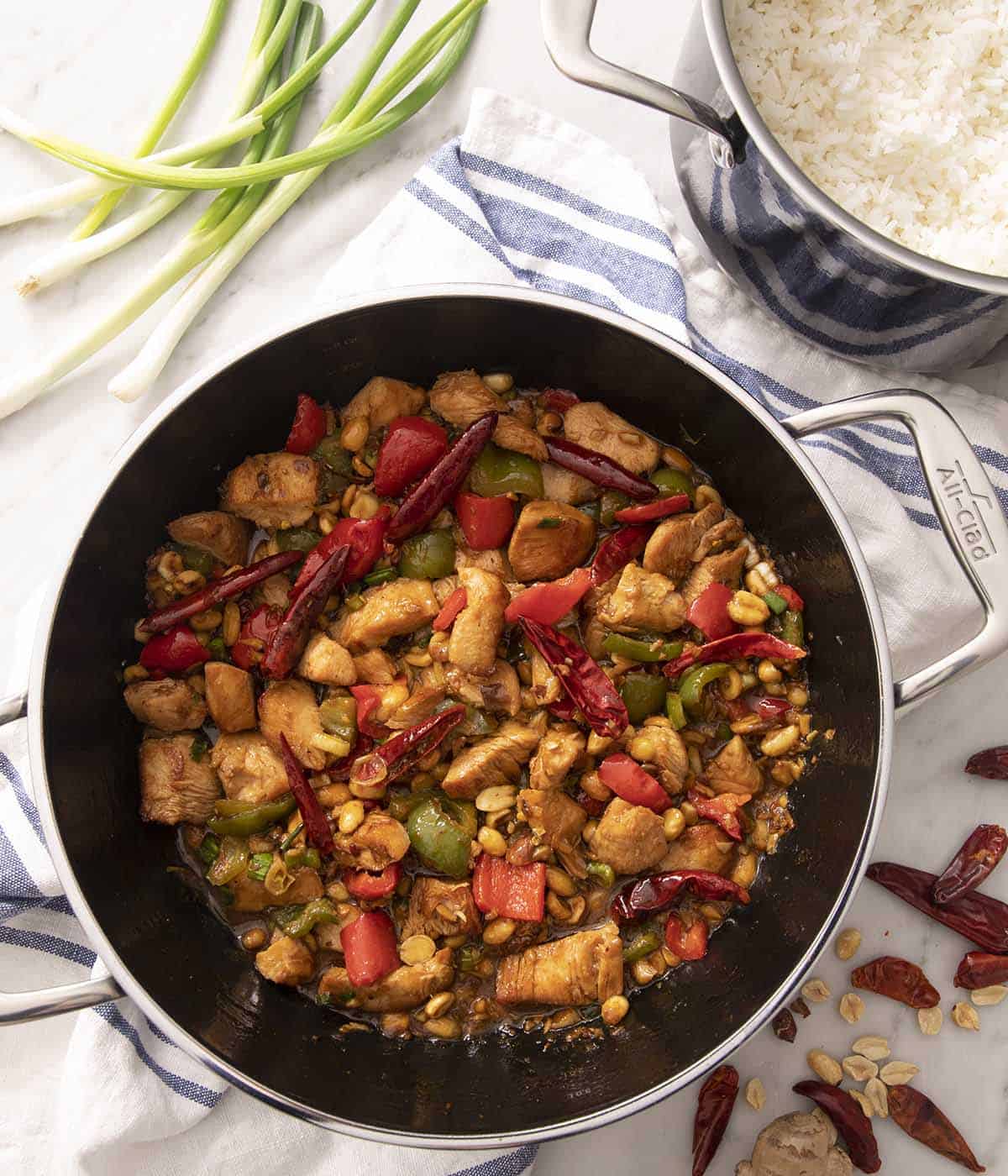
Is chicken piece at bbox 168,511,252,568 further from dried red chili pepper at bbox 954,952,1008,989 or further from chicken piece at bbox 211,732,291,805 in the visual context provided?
dried red chili pepper at bbox 954,952,1008,989

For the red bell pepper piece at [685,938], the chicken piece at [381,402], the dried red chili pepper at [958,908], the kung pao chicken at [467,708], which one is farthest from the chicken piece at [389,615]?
the dried red chili pepper at [958,908]

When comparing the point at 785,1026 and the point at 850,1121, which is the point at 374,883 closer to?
the point at 785,1026

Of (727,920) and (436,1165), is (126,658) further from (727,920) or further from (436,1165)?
(727,920)

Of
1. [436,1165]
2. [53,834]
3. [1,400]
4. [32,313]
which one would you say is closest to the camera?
[53,834]

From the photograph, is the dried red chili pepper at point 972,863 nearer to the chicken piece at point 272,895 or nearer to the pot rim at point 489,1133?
the pot rim at point 489,1133

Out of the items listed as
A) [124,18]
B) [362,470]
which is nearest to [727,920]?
[362,470]
